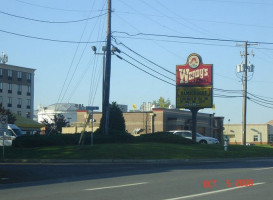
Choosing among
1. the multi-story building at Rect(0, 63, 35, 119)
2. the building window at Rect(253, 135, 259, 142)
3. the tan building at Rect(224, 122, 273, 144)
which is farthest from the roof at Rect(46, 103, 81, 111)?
the building window at Rect(253, 135, 259, 142)

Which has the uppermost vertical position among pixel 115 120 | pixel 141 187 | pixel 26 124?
pixel 115 120

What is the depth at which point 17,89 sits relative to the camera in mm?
90375

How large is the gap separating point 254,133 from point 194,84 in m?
53.1

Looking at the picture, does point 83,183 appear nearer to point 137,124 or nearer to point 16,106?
point 137,124

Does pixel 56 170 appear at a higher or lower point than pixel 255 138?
higher

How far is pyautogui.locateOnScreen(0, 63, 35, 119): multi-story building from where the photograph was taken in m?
87.7

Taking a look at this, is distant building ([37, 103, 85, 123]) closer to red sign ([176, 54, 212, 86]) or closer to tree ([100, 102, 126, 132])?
tree ([100, 102, 126, 132])

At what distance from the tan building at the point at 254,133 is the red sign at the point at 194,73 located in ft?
164

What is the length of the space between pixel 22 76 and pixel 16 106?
6.02m

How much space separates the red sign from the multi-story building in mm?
52275

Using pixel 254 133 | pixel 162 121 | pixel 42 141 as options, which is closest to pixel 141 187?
pixel 42 141

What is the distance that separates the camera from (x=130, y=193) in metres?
12.6

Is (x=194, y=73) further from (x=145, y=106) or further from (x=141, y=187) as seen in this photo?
(x=145, y=106)

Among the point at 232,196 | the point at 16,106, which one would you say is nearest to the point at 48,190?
the point at 232,196
